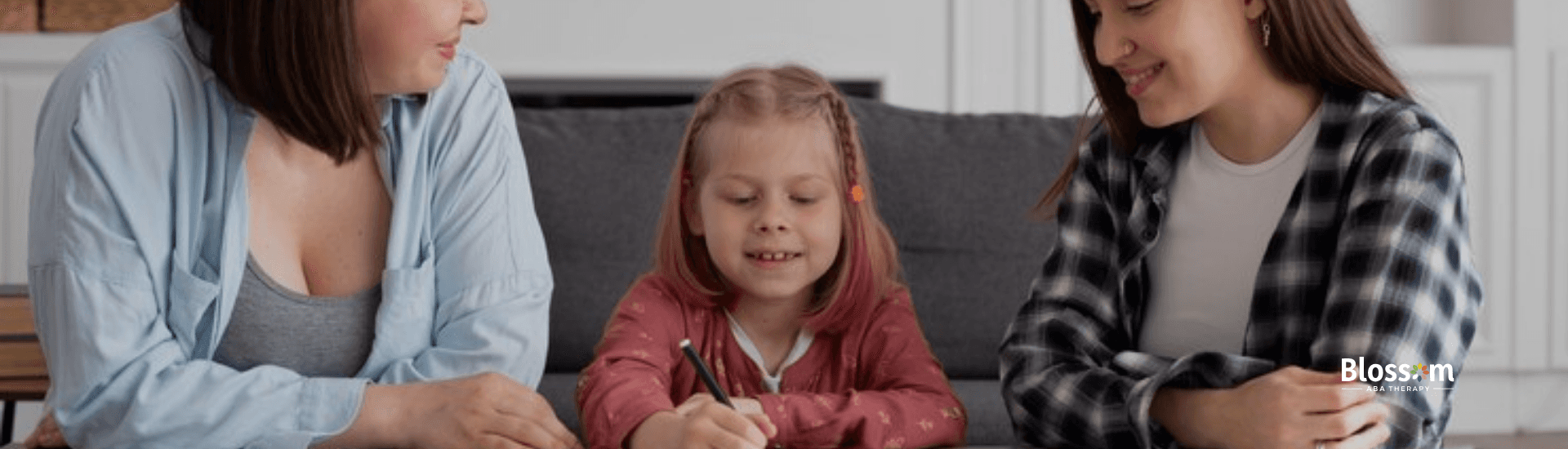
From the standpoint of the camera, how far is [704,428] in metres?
1.49

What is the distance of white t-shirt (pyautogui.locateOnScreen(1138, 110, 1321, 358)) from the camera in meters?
1.61

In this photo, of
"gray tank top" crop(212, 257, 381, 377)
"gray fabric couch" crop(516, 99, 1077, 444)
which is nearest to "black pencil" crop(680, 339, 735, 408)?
"gray tank top" crop(212, 257, 381, 377)

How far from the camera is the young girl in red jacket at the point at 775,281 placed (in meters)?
1.80

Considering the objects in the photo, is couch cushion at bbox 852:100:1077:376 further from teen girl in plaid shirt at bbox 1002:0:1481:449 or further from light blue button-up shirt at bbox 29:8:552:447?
light blue button-up shirt at bbox 29:8:552:447

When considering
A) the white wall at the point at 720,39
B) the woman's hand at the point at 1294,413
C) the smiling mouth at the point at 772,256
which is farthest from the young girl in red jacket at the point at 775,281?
Answer: the white wall at the point at 720,39

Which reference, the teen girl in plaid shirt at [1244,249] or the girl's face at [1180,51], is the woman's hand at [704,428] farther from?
the girl's face at [1180,51]

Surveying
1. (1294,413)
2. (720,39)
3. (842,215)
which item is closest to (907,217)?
(842,215)

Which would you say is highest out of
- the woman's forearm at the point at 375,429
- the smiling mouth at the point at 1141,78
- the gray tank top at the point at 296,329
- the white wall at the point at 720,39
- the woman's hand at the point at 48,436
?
the smiling mouth at the point at 1141,78

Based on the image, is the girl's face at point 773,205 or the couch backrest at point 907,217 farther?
the couch backrest at point 907,217

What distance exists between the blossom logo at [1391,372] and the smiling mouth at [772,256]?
20.5 inches

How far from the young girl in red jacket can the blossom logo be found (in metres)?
0.40

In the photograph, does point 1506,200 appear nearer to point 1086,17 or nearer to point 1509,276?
point 1509,276

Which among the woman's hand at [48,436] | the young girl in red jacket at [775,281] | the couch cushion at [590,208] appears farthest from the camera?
the couch cushion at [590,208]

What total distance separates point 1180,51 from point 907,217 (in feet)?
3.28
